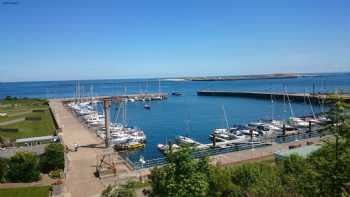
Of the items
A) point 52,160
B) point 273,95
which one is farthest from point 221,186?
point 273,95

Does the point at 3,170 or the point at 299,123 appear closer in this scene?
the point at 3,170

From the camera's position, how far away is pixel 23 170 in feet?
88.9

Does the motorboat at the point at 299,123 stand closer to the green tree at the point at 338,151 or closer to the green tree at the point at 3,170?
the green tree at the point at 3,170

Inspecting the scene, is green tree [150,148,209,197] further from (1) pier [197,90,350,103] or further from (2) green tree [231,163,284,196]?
(1) pier [197,90,350,103]

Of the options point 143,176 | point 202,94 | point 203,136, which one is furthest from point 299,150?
point 202,94

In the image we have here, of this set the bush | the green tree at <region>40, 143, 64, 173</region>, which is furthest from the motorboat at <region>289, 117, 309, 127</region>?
the bush

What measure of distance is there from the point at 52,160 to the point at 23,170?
2.85 metres

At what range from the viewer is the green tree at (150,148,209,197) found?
38.7ft

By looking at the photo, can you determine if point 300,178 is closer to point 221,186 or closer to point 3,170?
point 221,186

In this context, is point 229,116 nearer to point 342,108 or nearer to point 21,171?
point 21,171

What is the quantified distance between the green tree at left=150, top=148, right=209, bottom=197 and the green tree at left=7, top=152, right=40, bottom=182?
17.7m

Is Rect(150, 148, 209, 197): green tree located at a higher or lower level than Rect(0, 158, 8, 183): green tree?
higher

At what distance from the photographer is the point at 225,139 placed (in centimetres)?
4738

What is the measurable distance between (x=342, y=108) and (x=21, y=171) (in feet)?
81.6
